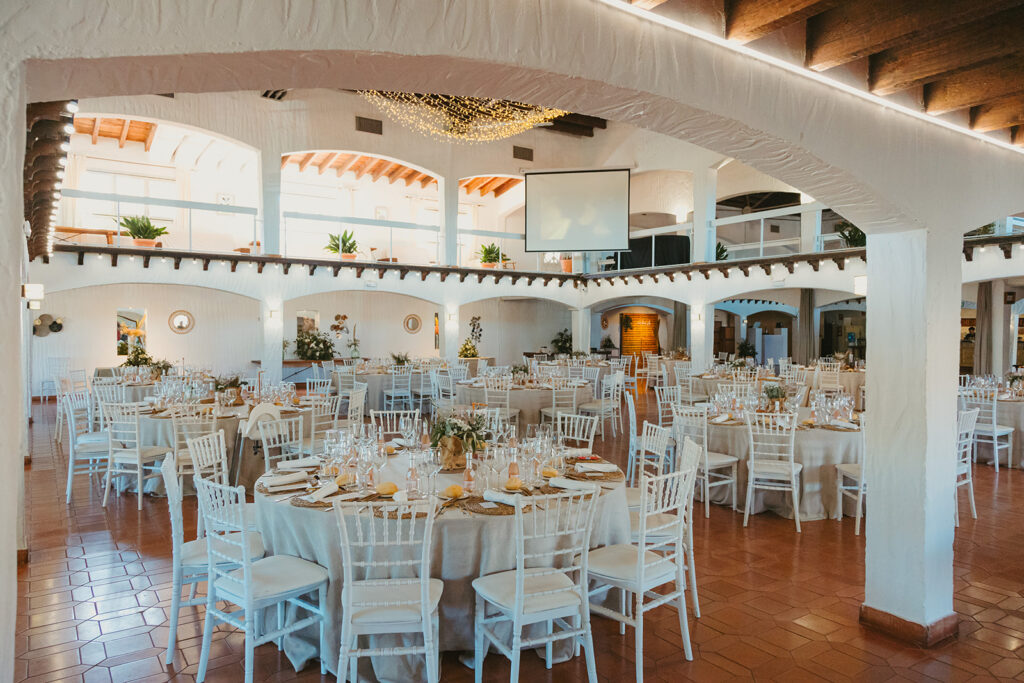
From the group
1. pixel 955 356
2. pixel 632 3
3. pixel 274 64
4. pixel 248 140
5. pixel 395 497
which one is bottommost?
pixel 395 497

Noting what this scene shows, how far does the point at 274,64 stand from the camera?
6.21ft

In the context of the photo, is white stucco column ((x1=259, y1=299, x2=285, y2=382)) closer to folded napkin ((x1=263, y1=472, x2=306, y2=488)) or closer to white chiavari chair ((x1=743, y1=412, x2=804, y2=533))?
folded napkin ((x1=263, y1=472, x2=306, y2=488))

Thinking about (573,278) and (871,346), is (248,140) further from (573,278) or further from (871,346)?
(871,346)

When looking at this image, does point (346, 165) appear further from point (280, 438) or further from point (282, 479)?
point (282, 479)

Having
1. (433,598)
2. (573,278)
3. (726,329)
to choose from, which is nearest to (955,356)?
(433,598)

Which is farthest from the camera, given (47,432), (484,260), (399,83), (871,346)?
(484,260)

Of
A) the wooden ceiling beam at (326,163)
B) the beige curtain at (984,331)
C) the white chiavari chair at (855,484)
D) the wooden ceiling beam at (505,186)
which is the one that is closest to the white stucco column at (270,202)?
the wooden ceiling beam at (326,163)

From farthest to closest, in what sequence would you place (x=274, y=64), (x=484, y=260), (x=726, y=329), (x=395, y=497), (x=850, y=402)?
(x=726, y=329), (x=484, y=260), (x=850, y=402), (x=395, y=497), (x=274, y=64)

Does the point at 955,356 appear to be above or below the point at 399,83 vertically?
below

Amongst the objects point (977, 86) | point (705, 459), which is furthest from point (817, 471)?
point (977, 86)

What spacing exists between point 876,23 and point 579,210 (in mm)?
7586

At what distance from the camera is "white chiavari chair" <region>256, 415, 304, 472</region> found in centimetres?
527

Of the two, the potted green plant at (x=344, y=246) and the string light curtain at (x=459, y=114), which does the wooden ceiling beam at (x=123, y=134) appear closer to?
the potted green plant at (x=344, y=246)

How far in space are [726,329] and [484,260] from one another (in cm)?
1005
